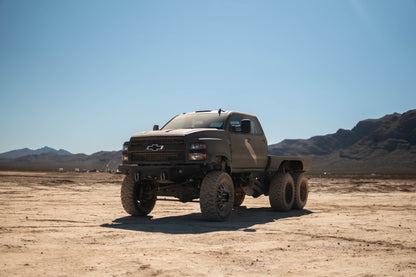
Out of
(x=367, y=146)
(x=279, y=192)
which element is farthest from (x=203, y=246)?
(x=367, y=146)

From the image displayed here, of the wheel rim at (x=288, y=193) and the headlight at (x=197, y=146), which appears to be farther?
the wheel rim at (x=288, y=193)

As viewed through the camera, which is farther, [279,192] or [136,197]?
[279,192]

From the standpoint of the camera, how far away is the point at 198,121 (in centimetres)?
1041

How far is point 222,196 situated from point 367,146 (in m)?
147

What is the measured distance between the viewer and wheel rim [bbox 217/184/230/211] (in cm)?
925

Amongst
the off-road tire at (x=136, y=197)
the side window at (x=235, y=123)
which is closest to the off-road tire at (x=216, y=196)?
the side window at (x=235, y=123)

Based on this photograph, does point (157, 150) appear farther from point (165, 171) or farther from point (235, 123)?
point (235, 123)

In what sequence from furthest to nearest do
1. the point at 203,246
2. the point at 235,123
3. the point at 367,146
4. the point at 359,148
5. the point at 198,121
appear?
the point at 367,146 < the point at 359,148 < the point at 235,123 < the point at 198,121 < the point at 203,246

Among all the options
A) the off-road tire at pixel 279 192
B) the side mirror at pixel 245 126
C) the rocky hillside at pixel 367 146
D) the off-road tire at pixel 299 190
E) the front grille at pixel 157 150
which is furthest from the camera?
the rocky hillside at pixel 367 146

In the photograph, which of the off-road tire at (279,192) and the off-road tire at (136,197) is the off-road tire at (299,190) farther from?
the off-road tire at (136,197)

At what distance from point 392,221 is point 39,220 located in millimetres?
7461

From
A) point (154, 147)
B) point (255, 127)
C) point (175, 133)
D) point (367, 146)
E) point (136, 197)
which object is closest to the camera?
point (175, 133)

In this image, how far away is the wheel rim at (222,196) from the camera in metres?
9.25

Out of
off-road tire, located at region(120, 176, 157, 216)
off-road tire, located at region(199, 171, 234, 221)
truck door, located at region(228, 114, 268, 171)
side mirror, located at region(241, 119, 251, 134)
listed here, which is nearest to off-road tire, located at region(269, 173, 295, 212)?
truck door, located at region(228, 114, 268, 171)
